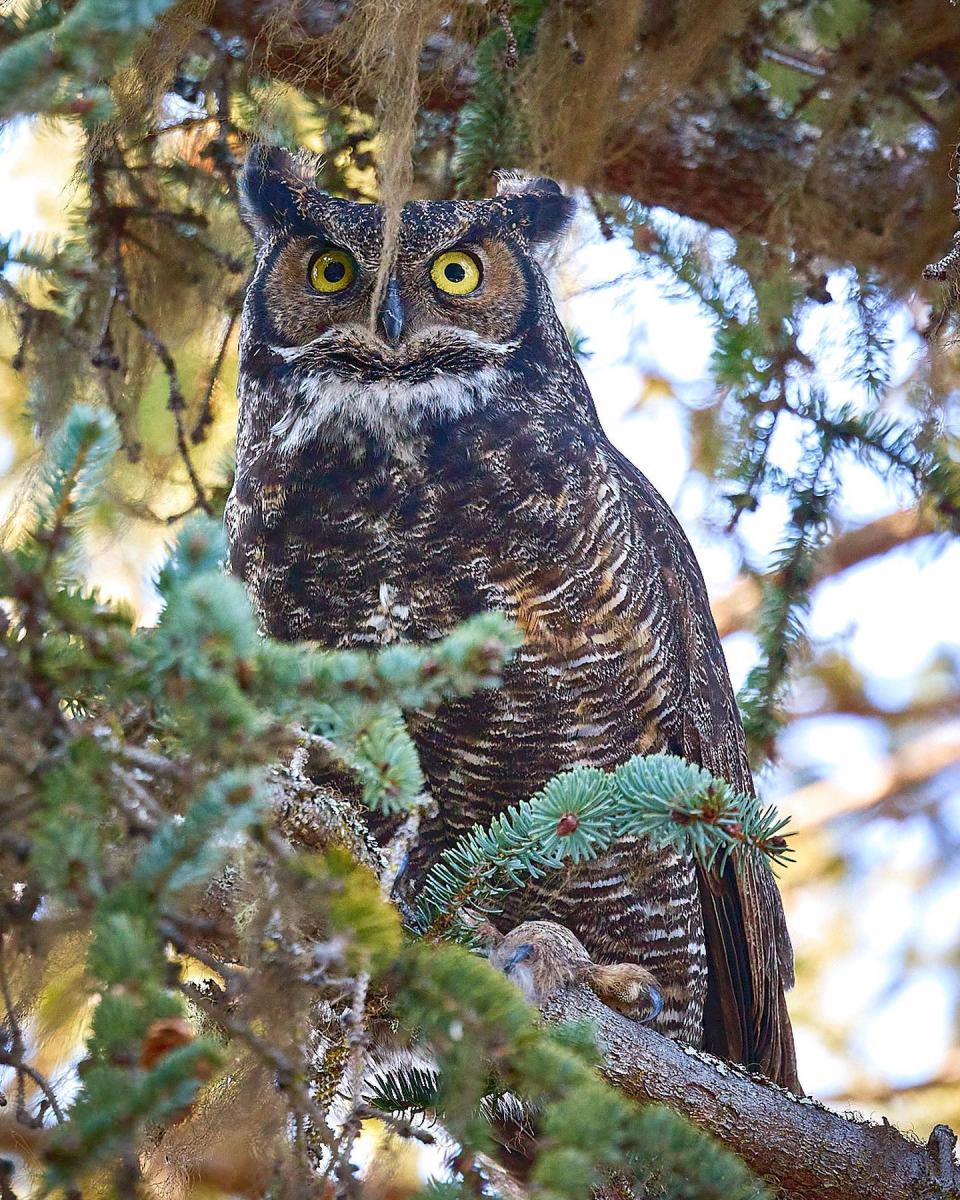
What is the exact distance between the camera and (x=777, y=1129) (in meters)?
1.75

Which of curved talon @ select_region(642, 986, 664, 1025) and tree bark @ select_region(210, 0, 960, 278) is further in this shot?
tree bark @ select_region(210, 0, 960, 278)

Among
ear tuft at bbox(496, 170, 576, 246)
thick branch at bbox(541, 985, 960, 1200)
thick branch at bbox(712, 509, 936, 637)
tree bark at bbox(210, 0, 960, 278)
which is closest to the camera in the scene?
thick branch at bbox(541, 985, 960, 1200)

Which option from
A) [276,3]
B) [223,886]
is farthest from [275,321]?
[223,886]

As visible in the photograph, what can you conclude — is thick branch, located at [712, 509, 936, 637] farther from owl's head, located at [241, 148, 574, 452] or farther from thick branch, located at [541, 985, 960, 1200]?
thick branch, located at [541, 985, 960, 1200]

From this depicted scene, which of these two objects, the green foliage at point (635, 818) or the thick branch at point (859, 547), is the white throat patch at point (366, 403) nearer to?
the green foliage at point (635, 818)

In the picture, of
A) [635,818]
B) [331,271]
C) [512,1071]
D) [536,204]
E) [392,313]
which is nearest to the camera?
→ [512,1071]

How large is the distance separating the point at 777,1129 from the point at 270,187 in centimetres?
184

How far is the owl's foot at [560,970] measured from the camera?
6.07ft

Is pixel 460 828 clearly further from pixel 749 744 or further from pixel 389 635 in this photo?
pixel 749 744

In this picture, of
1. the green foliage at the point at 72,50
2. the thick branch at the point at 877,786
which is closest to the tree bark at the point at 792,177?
the green foliage at the point at 72,50

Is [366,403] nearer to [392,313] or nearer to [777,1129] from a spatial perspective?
[392,313]

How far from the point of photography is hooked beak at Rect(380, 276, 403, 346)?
7.57ft

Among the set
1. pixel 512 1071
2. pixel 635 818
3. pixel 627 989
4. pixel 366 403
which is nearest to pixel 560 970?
pixel 627 989

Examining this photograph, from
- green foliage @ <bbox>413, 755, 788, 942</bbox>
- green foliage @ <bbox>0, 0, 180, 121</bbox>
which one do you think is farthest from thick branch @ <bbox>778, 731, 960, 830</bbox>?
green foliage @ <bbox>0, 0, 180, 121</bbox>
